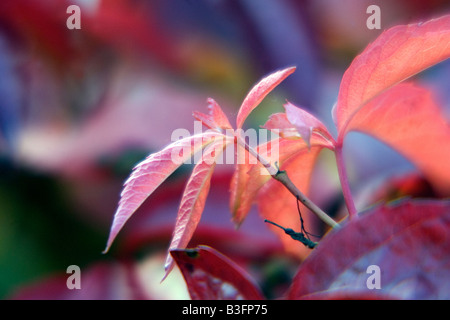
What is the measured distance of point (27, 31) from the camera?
1.82ft

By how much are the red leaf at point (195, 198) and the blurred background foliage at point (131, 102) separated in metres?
0.24

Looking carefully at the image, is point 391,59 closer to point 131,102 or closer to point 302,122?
point 302,122

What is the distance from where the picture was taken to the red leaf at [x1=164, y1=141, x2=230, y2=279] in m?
0.21

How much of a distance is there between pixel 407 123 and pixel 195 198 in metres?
0.17

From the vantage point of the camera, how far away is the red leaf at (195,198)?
0.21 meters

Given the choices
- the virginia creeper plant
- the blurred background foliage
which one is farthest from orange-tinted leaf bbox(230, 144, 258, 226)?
the blurred background foliage

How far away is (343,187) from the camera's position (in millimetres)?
224

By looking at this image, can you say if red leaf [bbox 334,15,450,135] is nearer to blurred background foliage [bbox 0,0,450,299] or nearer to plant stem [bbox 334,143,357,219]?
plant stem [bbox 334,143,357,219]

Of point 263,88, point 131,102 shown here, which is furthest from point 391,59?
point 131,102

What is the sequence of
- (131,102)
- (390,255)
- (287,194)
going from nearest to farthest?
(390,255)
(287,194)
(131,102)

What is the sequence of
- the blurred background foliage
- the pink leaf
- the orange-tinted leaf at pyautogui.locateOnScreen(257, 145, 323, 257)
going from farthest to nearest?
the blurred background foliage → the orange-tinted leaf at pyautogui.locateOnScreen(257, 145, 323, 257) → the pink leaf

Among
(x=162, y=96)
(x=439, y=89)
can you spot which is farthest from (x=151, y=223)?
(x=439, y=89)

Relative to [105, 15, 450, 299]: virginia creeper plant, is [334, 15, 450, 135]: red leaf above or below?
above

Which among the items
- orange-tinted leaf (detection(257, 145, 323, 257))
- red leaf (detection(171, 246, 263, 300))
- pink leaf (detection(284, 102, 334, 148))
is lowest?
red leaf (detection(171, 246, 263, 300))
